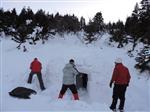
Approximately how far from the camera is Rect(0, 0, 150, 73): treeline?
81.3ft

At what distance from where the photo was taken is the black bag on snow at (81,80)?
17.2 m

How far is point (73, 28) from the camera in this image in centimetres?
3497

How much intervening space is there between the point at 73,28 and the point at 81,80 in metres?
18.0

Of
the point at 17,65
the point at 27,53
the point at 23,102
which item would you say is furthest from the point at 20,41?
the point at 23,102

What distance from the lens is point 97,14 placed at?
3256 centimetres

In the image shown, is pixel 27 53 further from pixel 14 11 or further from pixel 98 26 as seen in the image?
pixel 14 11

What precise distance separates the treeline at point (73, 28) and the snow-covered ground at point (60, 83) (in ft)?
6.37

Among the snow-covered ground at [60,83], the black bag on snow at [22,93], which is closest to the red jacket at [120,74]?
the snow-covered ground at [60,83]

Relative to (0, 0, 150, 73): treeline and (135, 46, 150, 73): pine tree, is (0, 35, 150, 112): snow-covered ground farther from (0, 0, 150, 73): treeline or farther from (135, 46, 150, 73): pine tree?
(0, 0, 150, 73): treeline

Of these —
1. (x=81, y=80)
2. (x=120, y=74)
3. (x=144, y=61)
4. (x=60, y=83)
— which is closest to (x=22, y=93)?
(x=60, y=83)

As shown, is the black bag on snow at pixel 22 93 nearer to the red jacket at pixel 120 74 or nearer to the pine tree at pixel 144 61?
the red jacket at pixel 120 74

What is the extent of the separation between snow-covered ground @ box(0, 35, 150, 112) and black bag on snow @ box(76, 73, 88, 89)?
313 millimetres

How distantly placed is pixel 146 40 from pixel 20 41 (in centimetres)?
976

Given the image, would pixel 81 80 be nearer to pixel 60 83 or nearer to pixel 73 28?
pixel 60 83
